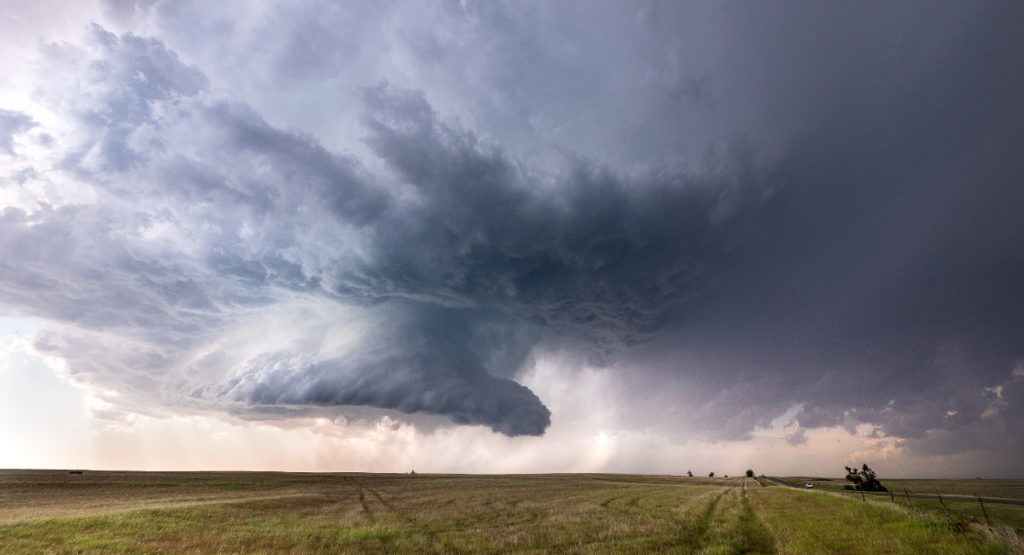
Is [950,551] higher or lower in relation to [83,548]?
higher

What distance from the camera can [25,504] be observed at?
1781 inches

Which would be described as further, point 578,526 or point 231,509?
point 231,509

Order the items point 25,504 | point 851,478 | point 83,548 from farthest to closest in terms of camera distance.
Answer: point 851,478
point 25,504
point 83,548

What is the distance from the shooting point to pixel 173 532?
2669 centimetres

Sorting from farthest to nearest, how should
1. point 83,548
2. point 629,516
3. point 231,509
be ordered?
point 231,509 → point 629,516 → point 83,548

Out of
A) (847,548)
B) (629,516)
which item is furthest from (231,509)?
(847,548)

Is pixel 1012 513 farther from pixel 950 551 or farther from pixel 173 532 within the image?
pixel 173 532

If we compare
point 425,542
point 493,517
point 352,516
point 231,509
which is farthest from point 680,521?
point 231,509

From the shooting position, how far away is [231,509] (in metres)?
37.8

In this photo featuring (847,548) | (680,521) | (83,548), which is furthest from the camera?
(680,521)

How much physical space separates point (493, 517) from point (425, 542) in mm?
11062

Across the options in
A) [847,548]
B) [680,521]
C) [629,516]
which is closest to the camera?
[847,548]

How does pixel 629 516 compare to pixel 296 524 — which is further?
pixel 629 516

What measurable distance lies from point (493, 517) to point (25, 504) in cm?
5185
